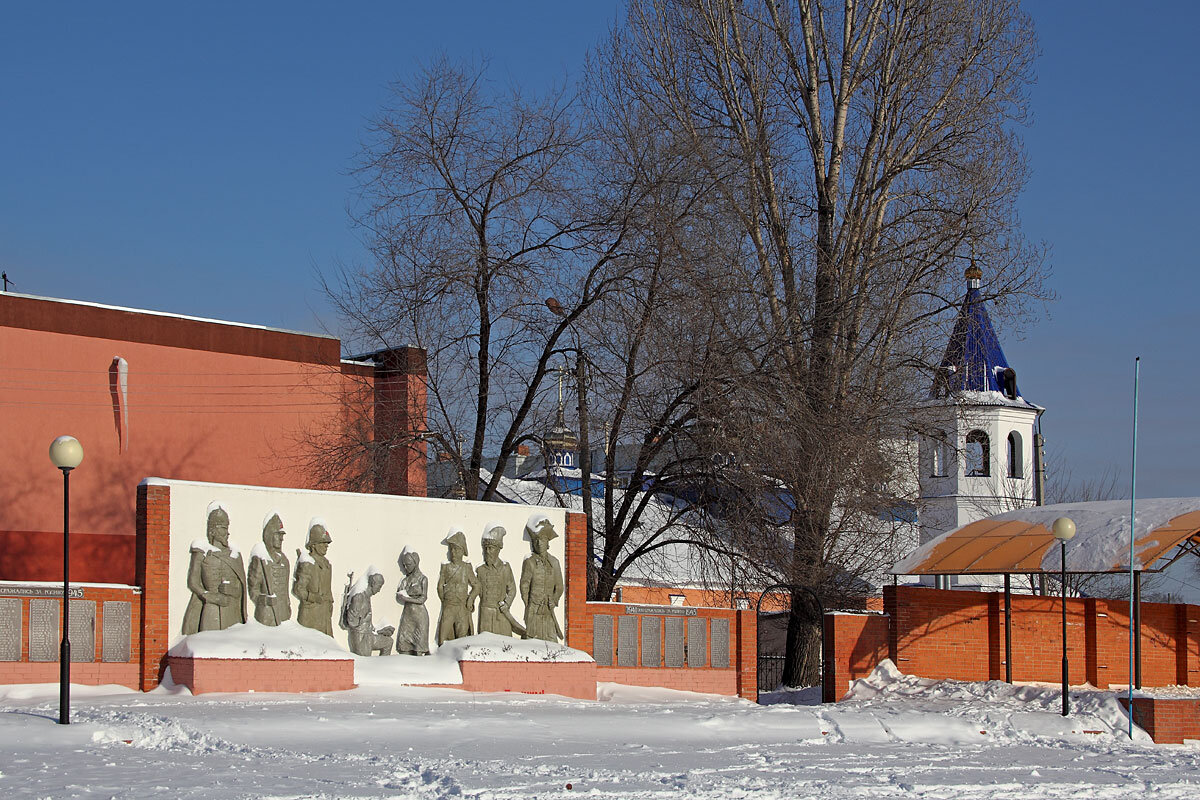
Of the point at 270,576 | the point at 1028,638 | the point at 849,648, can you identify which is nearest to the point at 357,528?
the point at 270,576

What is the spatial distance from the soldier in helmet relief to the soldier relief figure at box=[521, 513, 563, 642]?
3.61 metres

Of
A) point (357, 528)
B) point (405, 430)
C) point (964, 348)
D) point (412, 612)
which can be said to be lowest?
point (412, 612)

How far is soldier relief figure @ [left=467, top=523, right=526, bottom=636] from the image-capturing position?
75.3ft

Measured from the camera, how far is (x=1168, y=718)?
20859 millimetres

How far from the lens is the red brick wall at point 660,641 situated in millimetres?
24109

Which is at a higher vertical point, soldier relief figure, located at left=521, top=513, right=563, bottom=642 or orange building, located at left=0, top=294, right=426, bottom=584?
orange building, located at left=0, top=294, right=426, bottom=584

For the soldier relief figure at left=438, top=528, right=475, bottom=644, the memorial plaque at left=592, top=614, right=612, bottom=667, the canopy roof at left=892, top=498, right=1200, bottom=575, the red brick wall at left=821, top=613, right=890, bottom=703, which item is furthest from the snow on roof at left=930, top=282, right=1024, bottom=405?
the soldier relief figure at left=438, top=528, right=475, bottom=644

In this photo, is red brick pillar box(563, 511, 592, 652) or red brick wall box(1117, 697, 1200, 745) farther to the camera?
red brick pillar box(563, 511, 592, 652)

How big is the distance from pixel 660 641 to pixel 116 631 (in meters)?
9.67

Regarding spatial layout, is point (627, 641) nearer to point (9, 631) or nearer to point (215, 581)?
point (215, 581)

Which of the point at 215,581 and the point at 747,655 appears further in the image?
the point at 747,655

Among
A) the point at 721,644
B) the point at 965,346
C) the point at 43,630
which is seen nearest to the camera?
the point at 43,630

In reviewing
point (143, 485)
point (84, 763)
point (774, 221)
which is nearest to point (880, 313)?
point (774, 221)

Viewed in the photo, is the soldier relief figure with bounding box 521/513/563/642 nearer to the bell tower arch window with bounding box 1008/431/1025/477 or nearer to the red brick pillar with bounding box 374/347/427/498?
the red brick pillar with bounding box 374/347/427/498
